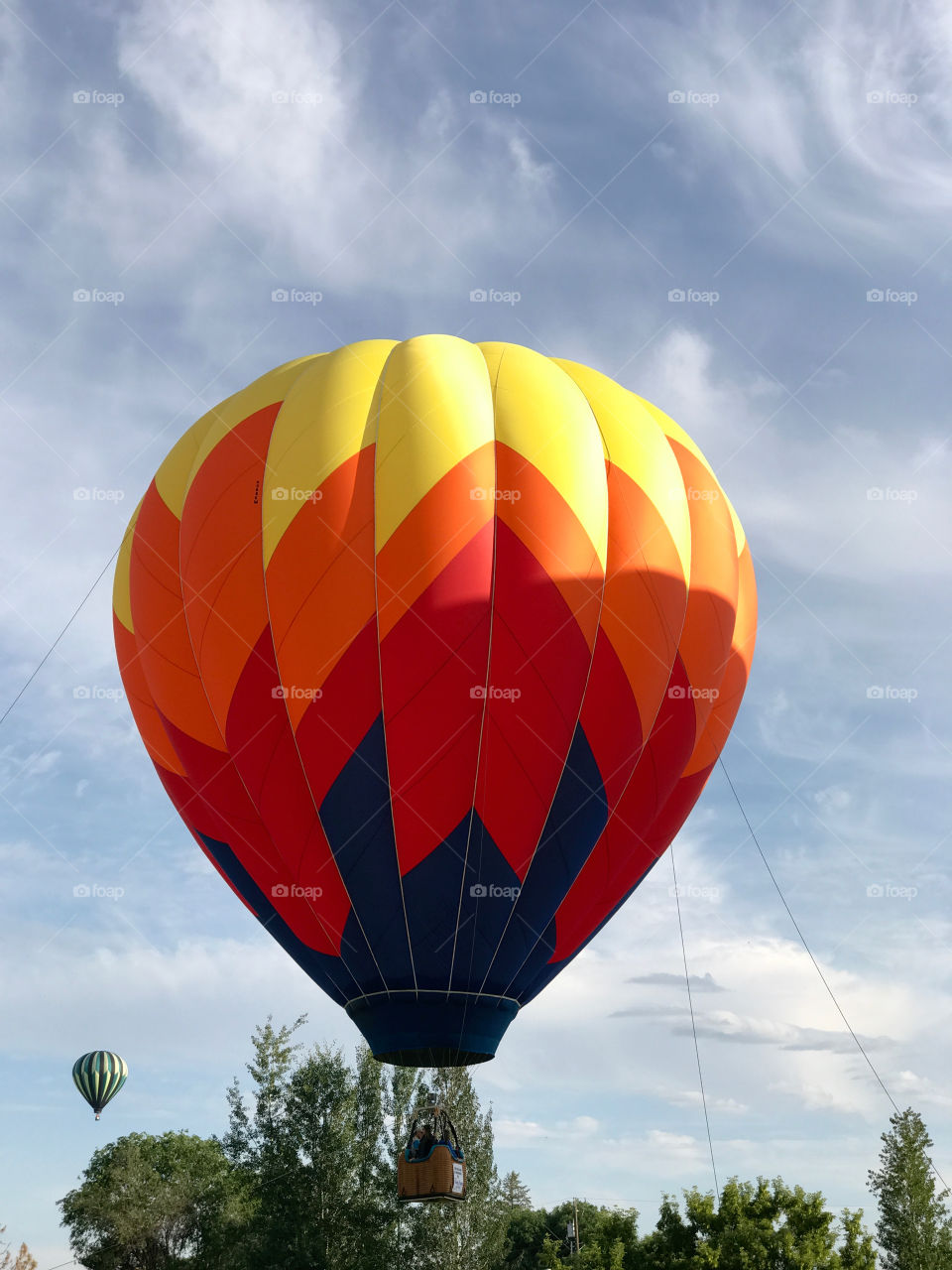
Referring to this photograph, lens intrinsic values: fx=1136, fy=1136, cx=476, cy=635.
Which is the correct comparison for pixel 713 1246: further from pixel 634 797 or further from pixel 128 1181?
pixel 128 1181

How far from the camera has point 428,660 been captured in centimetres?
1183

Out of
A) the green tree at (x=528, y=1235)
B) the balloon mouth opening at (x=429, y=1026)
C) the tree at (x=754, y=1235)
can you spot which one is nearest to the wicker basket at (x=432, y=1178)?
the balloon mouth opening at (x=429, y=1026)

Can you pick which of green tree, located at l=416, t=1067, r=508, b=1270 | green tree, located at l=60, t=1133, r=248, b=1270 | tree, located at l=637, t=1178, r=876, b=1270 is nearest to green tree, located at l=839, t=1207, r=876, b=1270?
tree, located at l=637, t=1178, r=876, b=1270

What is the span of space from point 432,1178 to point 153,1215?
26826 mm

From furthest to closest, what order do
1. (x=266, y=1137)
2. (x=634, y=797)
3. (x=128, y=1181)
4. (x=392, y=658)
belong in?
(x=128, y=1181)
(x=266, y=1137)
(x=634, y=797)
(x=392, y=658)

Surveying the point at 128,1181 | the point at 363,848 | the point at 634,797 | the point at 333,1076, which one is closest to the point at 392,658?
the point at 363,848

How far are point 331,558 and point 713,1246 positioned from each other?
18.0 metres

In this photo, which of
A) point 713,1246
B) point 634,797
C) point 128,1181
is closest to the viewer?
point 634,797

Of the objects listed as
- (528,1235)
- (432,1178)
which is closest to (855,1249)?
(432,1178)

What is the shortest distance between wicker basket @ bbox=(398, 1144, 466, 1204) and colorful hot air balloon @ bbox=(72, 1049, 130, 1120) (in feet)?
82.3

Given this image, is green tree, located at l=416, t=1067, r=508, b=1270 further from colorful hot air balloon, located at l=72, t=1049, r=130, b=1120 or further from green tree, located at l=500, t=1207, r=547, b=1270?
green tree, located at l=500, t=1207, r=547, b=1270

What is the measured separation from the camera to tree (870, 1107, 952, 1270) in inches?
888

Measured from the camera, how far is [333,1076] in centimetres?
2862

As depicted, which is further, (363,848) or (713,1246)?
(713,1246)
